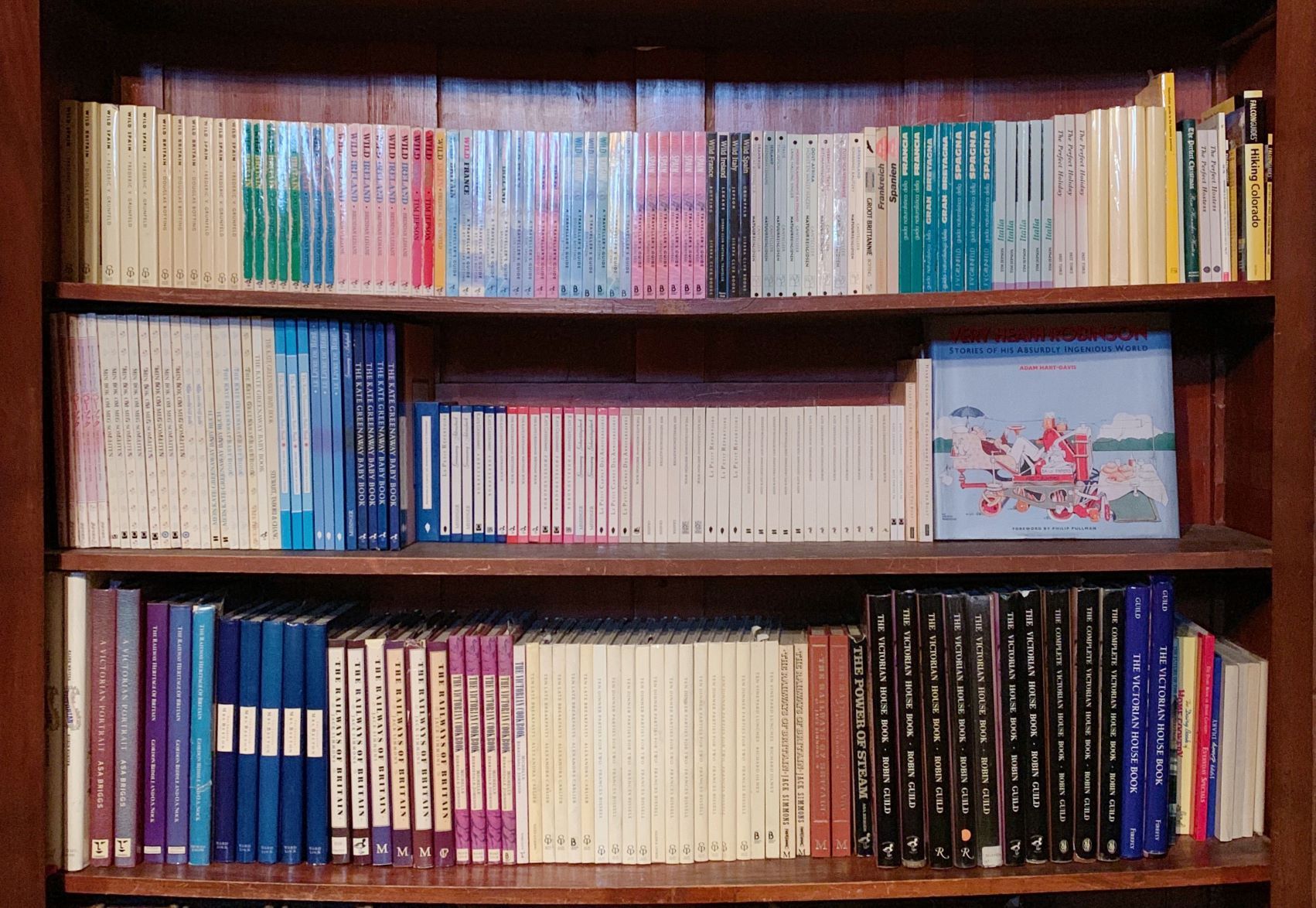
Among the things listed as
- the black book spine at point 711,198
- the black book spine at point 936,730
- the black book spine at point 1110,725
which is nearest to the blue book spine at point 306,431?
the black book spine at point 711,198

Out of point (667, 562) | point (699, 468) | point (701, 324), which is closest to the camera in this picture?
point (667, 562)

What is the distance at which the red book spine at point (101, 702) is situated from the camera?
4.20ft

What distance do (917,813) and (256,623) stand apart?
0.90m

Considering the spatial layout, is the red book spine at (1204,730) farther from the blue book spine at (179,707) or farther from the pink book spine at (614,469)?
the blue book spine at (179,707)

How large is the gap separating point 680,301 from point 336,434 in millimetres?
489

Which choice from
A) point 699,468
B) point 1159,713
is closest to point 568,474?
point 699,468

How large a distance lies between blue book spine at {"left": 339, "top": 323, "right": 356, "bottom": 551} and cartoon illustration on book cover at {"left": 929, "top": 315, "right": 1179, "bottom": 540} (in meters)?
0.79

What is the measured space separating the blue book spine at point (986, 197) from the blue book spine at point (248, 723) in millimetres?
1070

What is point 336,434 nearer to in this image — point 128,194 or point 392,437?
point 392,437

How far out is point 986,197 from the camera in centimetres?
131

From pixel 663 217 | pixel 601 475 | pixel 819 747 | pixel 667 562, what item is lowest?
pixel 819 747

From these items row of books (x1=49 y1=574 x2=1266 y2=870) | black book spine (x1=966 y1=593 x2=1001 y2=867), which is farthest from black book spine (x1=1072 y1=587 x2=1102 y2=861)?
black book spine (x1=966 y1=593 x2=1001 y2=867)

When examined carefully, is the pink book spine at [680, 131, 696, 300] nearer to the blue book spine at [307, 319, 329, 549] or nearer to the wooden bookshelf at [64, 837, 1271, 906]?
the blue book spine at [307, 319, 329, 549]

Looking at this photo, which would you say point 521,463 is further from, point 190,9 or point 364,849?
point 190,9
